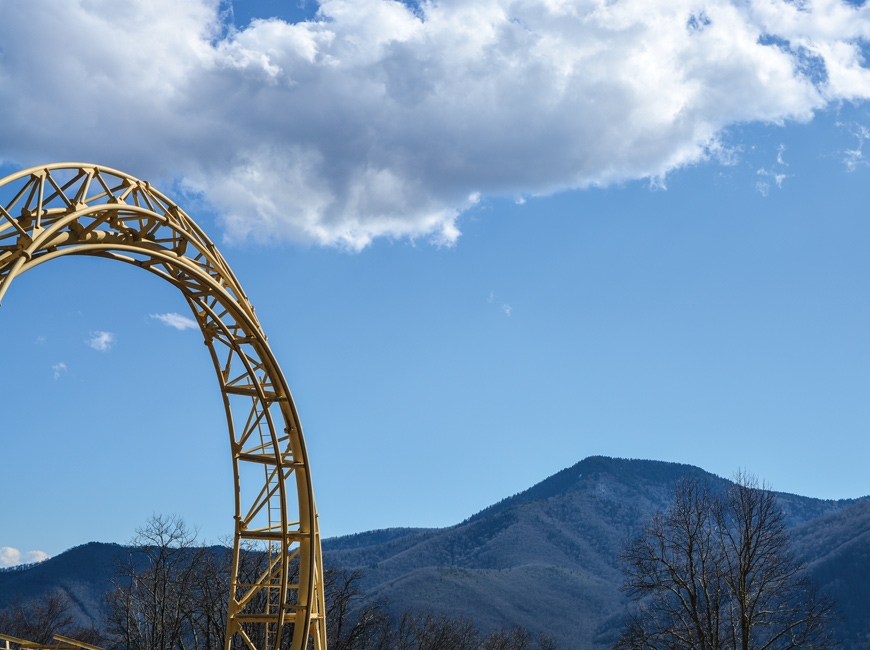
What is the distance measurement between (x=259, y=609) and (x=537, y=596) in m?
146

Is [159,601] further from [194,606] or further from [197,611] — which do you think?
[197,611]

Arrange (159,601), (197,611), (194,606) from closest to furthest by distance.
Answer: (159,601) < (194,606) < (197,611)

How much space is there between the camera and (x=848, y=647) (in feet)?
405

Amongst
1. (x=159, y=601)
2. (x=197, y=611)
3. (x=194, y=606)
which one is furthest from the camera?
(x=197, y=611)

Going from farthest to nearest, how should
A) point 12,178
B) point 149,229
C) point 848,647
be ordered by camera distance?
point 848,647, point 149,229, point 12,178

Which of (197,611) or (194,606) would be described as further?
(197,611)

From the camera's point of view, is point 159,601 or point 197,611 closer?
point 159,601

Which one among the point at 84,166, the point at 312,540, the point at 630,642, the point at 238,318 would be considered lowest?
the point at 630,642

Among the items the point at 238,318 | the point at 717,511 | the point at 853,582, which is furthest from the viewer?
the point at 853,582

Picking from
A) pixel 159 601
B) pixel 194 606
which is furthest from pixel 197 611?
pixel 159 601

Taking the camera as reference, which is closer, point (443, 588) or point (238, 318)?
point (238, 318)

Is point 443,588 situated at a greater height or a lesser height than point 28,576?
lesser

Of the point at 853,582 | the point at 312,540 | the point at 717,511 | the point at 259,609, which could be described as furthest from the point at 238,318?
the point at 853,582

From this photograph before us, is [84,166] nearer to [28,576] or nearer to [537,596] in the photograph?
[537,596]
